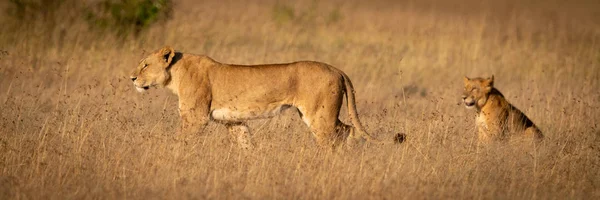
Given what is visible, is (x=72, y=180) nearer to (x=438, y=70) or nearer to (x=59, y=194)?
(x=59, y=194)

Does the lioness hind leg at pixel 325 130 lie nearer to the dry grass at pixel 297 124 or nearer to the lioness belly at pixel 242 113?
the dry grass at pixel 297 124

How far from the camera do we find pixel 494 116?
877cm

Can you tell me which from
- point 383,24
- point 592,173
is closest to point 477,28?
point 383,24

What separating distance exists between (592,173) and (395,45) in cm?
873

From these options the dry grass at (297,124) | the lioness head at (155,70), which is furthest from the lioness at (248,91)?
the dry grass at (297,124)

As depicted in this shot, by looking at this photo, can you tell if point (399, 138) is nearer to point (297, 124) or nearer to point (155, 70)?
point (297, 124)

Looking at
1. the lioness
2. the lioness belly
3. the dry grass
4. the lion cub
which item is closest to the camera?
the dry grass

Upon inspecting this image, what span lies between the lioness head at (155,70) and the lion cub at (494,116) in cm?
299

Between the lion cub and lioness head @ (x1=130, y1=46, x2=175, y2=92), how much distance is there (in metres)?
2.99

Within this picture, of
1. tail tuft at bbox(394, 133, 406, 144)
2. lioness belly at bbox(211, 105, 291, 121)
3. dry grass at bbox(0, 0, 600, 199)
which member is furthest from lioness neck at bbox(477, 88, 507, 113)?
lioness belly at bbox(211, 105, 291, 121)

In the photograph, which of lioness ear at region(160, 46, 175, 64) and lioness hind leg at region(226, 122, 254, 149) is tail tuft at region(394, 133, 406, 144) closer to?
lioness hind leg at region(226, 122, 254, 149)

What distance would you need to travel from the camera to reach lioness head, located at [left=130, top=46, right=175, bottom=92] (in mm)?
8118

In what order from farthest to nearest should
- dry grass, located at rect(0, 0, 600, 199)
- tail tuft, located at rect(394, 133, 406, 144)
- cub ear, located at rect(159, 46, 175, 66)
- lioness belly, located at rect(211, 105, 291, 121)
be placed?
cub ear, located at rect(159, 46, 175, 66)
lioness belly, located at rect(211, 105, 291, 121)
tail tuft, located at rect(394, 133, 406, 144)
dry grass, located at rect(0, 0, 600, 199)

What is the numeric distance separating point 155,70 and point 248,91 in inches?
35.6
